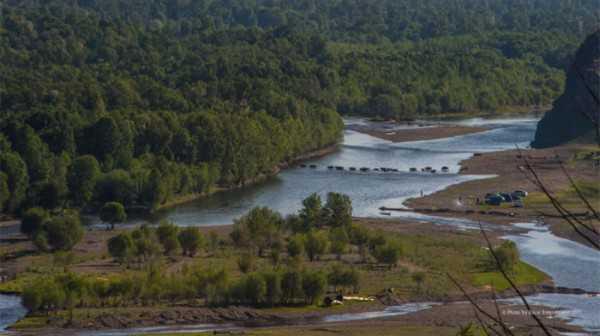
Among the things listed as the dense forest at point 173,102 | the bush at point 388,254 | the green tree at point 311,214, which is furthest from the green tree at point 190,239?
the dense forest at point 173,102

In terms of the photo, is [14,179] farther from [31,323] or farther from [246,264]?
[31,323]

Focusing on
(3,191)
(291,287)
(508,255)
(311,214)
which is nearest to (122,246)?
(291,287)

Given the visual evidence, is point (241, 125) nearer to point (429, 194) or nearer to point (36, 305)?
point (429, 194)

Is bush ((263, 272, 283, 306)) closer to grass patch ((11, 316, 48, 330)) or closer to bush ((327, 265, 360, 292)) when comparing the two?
bush ((327, 265, 360, 292))

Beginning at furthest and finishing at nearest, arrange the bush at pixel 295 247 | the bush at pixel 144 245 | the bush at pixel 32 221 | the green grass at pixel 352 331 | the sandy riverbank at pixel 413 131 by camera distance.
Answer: the sandy riverbank at pixel 413 131 → the bush at pixel 32 221 → the bush at pixel 295 247 → the bush at pixel 144 245 → the green grass at pixel 352 331

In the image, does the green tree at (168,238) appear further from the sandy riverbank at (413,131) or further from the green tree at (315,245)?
the sandy riverbank at (413,131)

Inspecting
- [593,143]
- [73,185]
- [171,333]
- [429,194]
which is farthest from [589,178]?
[171,333]
